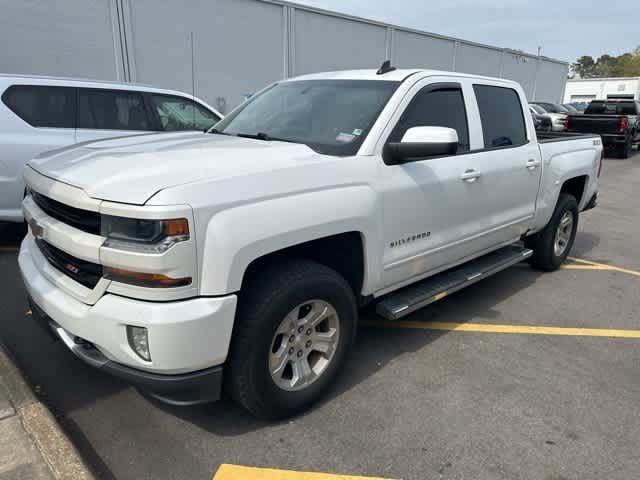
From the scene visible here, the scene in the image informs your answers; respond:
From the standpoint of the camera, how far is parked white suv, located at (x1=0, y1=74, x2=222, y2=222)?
523 cm

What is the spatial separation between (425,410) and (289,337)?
0.95 metres

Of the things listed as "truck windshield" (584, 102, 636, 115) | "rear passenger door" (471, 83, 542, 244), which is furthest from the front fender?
"truck windshield" (584, 102, 636, 115)

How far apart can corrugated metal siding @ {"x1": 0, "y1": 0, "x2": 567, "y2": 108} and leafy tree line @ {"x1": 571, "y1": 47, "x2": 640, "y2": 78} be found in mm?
71387

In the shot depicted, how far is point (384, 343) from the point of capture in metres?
3.75

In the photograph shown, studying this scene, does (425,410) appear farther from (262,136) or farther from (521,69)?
(521,69)

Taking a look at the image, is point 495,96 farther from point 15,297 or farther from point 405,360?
point 15,297

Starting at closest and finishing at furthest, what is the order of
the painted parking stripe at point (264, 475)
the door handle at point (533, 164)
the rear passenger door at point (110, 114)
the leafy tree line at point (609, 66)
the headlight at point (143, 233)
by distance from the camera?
the headlight at point (143, 233) → the painted parking stripe at point (264, 475) → the door handle at point (533, 164) → the rear passenger door at point (110, 114) → the leafy tree line at point (609, 66)

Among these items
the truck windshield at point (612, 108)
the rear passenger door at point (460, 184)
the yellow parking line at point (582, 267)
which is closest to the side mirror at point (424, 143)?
the rear passenger door at point (460, 184)

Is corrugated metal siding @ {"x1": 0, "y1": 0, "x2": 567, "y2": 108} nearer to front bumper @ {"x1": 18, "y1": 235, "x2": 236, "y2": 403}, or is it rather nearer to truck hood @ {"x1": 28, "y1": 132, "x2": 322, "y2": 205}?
truck hood @ {"x1": 28, "y1": 132, "x2": 322, "y2": 205}

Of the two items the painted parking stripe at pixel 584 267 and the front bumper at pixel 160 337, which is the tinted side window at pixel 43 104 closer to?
the front bumper at pixel 160 337

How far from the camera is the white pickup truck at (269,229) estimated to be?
7.12ft

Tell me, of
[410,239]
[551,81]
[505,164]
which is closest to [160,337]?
[410,239]

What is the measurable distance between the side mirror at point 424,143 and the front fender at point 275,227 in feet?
1.09

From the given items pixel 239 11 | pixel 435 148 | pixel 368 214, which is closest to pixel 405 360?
pixel 368 214
